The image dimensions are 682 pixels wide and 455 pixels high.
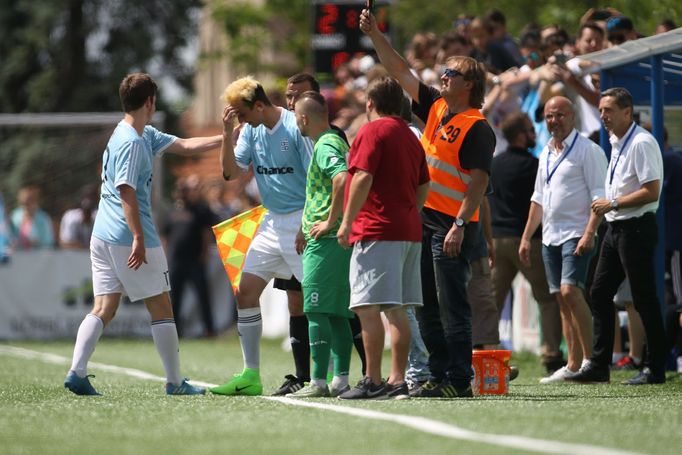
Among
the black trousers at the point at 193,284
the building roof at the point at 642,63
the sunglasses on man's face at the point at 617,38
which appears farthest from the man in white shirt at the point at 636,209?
the black trousers at the point at 193,284

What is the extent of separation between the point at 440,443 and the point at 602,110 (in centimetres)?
499

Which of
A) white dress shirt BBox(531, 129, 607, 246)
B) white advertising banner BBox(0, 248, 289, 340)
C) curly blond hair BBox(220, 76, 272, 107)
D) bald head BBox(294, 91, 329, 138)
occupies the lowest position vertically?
white advertising banner BBox(0, 248, 289, 340)

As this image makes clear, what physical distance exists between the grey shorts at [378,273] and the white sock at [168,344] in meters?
1.49

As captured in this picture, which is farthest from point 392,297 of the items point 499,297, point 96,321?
point 499,297

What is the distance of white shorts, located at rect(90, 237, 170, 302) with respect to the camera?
9930 mm

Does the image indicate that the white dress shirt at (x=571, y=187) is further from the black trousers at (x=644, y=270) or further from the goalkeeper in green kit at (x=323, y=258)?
the goalkeeper in green kit at (x=323, y=258)

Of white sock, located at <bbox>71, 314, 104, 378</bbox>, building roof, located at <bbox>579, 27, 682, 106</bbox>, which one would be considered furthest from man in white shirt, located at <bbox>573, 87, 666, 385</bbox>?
white sock, located at <bbox>71, 314, 104, 378</bbox>

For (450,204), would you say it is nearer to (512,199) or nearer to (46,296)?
(512,199)

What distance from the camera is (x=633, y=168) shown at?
11.1 m

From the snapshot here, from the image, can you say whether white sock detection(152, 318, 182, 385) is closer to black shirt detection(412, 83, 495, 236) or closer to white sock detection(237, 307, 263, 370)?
white sock detection(237, 307, 263, 370)

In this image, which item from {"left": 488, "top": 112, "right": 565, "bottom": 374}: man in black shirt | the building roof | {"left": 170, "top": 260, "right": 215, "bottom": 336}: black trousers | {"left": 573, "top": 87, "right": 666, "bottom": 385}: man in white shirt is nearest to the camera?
{"left": 573, "top": 87, "right": 666, "bottom": 385}: man in white shirt

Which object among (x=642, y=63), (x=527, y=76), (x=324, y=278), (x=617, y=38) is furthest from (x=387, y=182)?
(x=527, y=76)

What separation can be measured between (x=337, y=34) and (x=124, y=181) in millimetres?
10890

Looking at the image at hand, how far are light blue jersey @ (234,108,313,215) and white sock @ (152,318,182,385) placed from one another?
3.47ft
